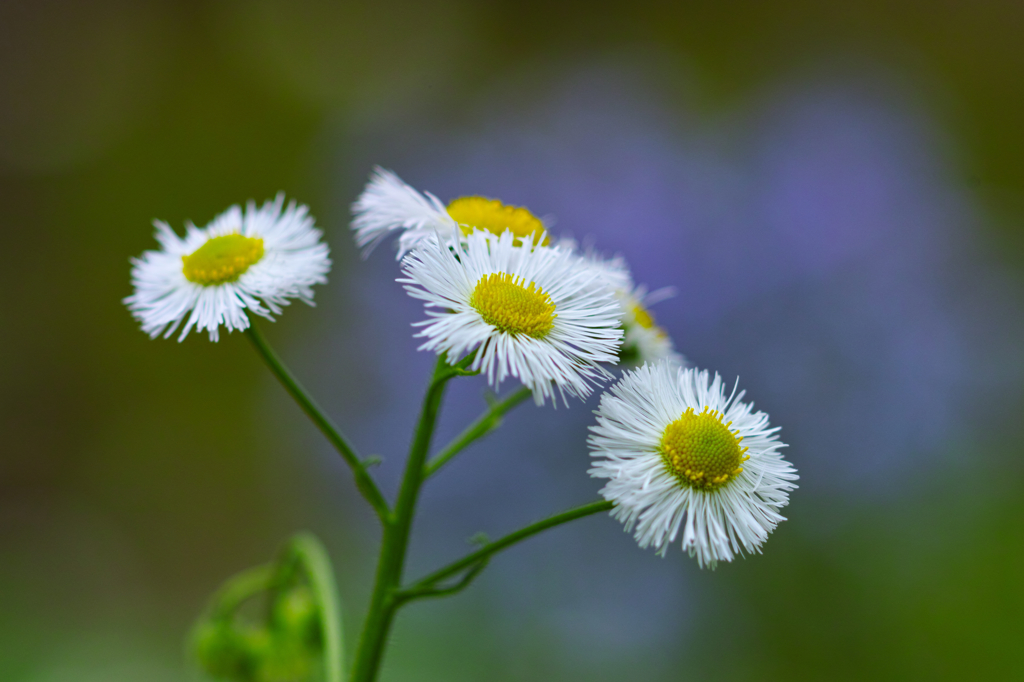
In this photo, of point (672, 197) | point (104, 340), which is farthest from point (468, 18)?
point (104, 340)

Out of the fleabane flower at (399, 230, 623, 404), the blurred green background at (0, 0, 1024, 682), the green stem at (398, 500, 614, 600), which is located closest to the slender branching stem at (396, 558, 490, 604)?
the green stem at (398, 500, 614, 600)

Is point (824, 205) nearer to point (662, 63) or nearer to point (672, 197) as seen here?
point (672, 197)

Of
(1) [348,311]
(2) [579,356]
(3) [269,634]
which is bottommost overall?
(3) [269,634]

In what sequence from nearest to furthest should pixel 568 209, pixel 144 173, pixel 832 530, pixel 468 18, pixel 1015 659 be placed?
pixel 1015 659 < pixel 832 530 < pixel 568 209 < pixel 144 173 < pixel 468 18

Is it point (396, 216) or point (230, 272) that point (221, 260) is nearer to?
point (230, 272)

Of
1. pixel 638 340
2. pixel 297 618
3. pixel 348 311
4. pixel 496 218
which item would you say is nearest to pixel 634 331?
pixel 638 340
